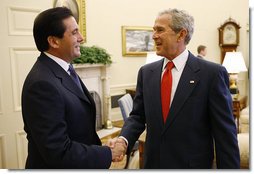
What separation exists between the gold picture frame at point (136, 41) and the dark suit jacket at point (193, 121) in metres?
1.92

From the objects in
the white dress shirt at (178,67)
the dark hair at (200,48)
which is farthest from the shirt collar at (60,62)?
the dark hair at (200,48)

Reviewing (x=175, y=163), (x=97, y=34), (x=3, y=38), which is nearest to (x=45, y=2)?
(x=3, y=38)

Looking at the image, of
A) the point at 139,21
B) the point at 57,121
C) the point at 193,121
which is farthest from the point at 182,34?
the point at 139,21

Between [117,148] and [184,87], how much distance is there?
1.49 feet

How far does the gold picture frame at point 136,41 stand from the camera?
334 cm

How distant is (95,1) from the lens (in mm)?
3369

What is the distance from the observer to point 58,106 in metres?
1.14

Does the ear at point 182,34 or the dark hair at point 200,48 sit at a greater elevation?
the ear at point 182,34

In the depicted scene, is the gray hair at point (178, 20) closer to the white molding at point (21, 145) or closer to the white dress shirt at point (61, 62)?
the white dress shirt at point (61, 62)

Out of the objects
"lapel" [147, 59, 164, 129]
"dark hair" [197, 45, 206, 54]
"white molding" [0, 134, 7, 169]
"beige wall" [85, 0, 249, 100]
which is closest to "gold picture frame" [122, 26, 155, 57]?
"beige wall" [85, 0, 249, 100]

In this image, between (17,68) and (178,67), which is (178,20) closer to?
(178,67)

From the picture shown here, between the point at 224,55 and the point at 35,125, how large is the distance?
1878mm

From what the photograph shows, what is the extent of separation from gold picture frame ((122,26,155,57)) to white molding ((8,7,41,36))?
1.58 m

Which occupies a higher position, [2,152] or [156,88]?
[156,88]
